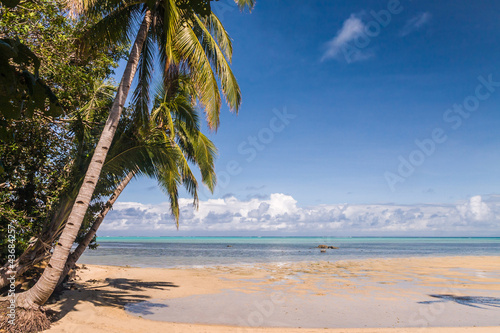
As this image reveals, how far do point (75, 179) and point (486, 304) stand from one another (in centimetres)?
1292

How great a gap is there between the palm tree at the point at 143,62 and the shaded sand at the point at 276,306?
4.95 feet

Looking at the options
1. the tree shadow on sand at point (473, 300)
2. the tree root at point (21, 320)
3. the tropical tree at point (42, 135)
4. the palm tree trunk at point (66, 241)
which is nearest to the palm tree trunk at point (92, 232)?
the tropical tree at point (42, 135)

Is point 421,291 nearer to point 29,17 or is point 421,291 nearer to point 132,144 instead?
point 132,144

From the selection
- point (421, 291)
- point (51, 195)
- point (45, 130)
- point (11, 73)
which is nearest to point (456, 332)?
→ point (421, 291)

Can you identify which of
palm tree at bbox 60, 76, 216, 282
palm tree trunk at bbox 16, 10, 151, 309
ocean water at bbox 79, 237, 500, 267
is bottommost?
ocean water at bbox 79, 237, 500, 267

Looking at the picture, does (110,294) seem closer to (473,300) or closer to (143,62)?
(143,62)

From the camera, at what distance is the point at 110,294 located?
11602mm

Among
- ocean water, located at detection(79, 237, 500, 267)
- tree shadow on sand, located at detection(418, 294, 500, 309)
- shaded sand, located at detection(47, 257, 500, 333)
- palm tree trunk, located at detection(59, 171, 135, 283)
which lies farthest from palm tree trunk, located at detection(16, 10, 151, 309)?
ocean water, located at detection(79, 237, 500, 267)

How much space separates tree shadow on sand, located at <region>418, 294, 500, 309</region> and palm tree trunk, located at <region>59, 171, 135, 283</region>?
427 inches

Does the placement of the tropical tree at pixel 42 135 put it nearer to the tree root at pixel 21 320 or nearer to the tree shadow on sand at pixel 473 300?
the tree root at pixel 21 320

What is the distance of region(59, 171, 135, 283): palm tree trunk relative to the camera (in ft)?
32.7

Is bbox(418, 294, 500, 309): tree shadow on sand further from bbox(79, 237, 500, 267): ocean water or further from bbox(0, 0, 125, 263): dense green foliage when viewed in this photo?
bbox(79, 237, 500, 267): ocean water

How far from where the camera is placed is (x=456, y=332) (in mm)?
7613

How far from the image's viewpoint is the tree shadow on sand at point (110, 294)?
9.48 m
